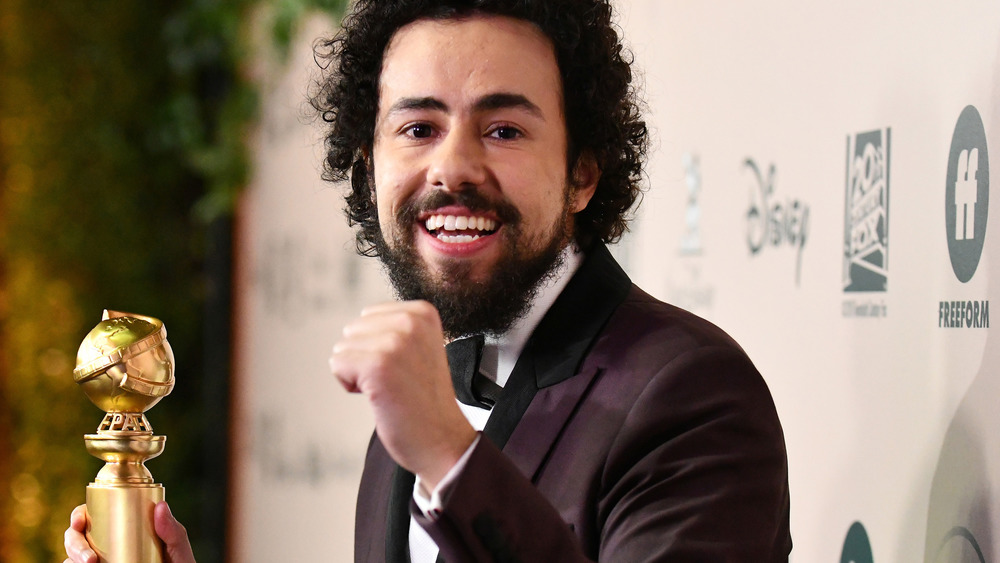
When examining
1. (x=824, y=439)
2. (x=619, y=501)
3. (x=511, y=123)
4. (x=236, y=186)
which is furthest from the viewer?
(x=236, y=186)

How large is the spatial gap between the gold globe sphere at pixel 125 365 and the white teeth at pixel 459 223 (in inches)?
10.9

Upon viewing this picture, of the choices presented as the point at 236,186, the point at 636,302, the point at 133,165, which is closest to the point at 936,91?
the point at 636,302

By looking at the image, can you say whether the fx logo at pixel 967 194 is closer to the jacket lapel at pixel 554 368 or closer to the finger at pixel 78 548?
the jacket lapel at pixel 554 368

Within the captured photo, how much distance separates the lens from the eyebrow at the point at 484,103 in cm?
113

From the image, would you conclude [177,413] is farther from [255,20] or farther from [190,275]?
[255,20]

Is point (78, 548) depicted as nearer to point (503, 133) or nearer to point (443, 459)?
point (443, 459)

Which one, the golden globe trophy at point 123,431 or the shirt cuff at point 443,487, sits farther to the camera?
the golden globe trophy at point 123,431

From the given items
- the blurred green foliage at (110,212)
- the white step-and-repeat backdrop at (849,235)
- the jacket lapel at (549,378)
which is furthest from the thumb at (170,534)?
the blurred green foliage at (110,212)

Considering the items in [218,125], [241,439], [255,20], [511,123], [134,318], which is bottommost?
[241,439]

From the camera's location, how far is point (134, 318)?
105cm

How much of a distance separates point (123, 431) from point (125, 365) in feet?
0.21

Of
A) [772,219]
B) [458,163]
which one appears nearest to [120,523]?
[458,163]

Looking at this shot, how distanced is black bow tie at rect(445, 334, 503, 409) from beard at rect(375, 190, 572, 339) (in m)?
0.05

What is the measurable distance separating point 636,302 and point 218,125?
2.17 meters
